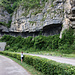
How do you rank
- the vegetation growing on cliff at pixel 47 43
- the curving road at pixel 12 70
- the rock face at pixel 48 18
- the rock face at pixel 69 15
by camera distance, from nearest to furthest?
the curving road at pixel 12 70, the vegetation growing on cliff at pixel 47 43, the rock face at pixel 69 15, the rock face at pixel 48 18

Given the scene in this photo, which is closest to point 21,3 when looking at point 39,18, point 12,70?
point 39,18

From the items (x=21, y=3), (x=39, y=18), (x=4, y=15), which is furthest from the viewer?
(x=4, y=15)

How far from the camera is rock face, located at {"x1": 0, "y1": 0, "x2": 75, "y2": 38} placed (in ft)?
81.3

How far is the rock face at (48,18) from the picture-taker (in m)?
24.8

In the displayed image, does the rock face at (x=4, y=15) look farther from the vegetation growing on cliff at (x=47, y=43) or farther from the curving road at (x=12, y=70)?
the curving road at (x=12, y=70)

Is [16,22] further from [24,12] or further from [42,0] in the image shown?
[42,0]

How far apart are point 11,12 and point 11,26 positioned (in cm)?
1262

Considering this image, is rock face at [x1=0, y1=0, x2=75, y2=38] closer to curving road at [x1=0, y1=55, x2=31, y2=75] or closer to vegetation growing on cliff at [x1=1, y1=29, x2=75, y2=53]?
vegetation growing on cliff at [x1=1, y1=29, x2=75, y2=53]

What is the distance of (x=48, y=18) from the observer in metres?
29.7

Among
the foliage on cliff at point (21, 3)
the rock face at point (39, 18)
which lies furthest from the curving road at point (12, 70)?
the foliage on cliff at point (21, 3)

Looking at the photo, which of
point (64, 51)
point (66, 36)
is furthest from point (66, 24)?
point (64, 51)

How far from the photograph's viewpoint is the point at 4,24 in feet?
154

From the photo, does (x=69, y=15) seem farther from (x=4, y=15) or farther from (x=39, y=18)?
(x=4, y=15)

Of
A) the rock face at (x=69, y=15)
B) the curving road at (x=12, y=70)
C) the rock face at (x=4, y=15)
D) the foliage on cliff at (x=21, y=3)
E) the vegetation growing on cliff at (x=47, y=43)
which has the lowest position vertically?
the curving road at (x=12, y=70)
